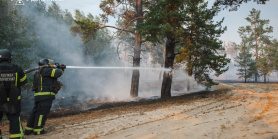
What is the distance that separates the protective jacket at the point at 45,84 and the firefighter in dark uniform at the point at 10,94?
1.85ft

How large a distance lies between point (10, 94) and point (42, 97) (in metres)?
0.74

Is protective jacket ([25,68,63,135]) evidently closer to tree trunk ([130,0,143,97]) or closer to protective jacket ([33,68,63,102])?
protective jacket ([33,68,63,102])

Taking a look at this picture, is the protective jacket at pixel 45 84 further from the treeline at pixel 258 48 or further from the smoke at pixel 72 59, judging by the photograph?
the treeline at pixel 258 48

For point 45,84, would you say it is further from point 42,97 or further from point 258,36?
point 258,36

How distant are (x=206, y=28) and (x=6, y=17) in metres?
18.6

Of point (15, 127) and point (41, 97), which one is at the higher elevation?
point (41, 97)

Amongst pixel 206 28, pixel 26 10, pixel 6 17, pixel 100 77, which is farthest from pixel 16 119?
pixel 100 77

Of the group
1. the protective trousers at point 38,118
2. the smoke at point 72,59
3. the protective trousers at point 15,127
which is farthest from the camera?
the smoke at point 72,59

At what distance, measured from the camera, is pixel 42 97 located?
13.7ft

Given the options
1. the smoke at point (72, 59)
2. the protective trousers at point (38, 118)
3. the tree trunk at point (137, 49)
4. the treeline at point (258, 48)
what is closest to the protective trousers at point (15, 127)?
the protective trousers at point (38, 118)

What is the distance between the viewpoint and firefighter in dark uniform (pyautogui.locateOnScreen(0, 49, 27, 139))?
345 centimetres

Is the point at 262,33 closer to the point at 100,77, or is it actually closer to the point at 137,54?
the point at 137,54

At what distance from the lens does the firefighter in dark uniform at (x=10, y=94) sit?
11.3ft

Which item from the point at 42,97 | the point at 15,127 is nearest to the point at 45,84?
the point at 42,97
